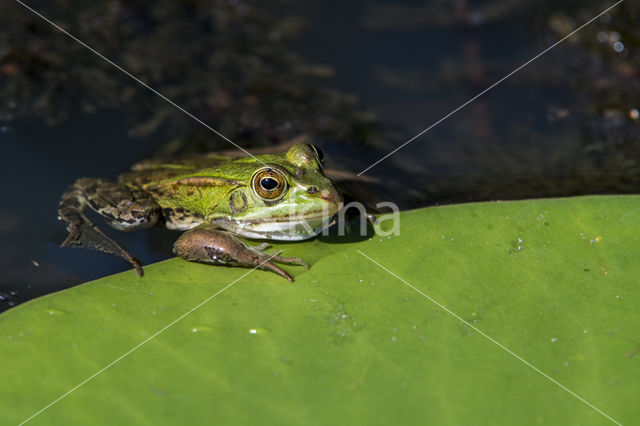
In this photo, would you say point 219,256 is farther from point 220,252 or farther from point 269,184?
point 269,184

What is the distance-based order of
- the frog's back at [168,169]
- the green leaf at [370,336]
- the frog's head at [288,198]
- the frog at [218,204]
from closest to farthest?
the green leaf at [370,336] < the frog at [218,204] < the frog's head at [288,198] < the frog's back at [168,169]

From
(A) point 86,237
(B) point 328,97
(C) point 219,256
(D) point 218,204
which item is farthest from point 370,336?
(B) point 328,97

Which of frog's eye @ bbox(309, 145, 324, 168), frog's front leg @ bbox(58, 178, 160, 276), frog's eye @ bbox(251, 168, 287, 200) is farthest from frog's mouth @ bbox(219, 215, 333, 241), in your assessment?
frog's front leg @ bbox(58, 178, 160, 276)

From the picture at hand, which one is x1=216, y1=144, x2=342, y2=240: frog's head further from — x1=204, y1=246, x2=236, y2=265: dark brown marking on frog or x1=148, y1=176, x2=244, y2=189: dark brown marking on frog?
x1=204, y1=246, x2=236, y2=265: dark brown marking on frog

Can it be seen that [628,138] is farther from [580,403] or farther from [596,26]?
[580,403]

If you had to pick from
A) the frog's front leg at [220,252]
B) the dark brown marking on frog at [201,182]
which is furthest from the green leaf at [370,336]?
the dark brown marking on frog at [201,182]

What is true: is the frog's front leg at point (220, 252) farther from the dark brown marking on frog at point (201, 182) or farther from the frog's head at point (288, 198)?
the dark brown marking on frog at point (201, 182)

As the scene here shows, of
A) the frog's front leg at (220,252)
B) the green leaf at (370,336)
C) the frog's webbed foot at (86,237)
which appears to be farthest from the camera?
the frog's webbed foot at (86,237)
